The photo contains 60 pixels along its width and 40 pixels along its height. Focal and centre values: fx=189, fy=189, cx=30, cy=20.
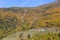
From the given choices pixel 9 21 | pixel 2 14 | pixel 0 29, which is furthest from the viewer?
pixel 2 14

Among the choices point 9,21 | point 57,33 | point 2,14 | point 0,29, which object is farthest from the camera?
point 2,14

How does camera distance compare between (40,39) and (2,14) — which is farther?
(2,14)

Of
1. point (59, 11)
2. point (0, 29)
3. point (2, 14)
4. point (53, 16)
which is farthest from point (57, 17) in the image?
point (2, 14)

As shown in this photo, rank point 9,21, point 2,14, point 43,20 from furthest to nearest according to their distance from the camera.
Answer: point 2,14
point 9,21
point 43,20

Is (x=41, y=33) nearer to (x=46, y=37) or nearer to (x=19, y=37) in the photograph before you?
(x=46, y=37)

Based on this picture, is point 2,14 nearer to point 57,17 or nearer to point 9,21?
point 9,21

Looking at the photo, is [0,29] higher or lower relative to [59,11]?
lower

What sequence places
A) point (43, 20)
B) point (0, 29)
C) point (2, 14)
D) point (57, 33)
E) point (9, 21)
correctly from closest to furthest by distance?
1. point (57, 33)
2. point (43, 20)
3. point (0, 29)
4. point (9, 21)
5. point (2, 14)

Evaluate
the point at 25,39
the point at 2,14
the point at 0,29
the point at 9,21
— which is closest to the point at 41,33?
the point at 25,39

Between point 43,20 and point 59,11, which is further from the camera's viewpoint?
point 59,11
